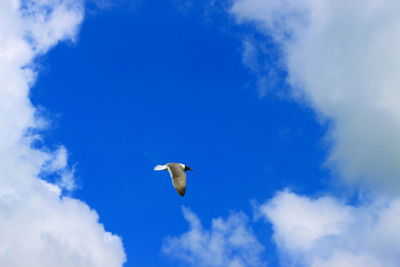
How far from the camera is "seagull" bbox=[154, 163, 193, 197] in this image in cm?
4680

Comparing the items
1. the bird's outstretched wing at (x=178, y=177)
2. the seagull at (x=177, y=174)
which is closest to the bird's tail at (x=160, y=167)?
the seagull at (x=177, y=174)

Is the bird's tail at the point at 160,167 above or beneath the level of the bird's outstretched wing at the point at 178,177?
above

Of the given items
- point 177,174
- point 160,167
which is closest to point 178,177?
point 177,174

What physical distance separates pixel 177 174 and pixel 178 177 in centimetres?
51

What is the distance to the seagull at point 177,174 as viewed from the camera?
4680cm

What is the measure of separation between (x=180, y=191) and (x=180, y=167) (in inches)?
169

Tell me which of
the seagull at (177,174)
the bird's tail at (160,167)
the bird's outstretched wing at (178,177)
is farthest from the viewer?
the bird's tail at (160,167)

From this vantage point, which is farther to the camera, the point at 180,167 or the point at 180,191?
the point at 180,167

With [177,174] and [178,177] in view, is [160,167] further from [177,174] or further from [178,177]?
[178,177]

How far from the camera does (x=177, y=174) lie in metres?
48.5

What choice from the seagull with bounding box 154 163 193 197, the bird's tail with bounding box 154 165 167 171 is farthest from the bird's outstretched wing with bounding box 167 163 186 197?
the bird's tail with bounding box 154 165 167 171

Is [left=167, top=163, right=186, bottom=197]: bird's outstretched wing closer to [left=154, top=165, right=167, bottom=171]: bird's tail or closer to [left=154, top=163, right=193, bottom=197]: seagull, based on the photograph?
[left=154, top=163, right=193, bottom=197]: seagull

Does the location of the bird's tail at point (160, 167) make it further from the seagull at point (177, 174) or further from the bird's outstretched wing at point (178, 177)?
the bird's outstretched wing at point (178, 177)

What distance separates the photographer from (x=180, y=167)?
50062 millimetres
